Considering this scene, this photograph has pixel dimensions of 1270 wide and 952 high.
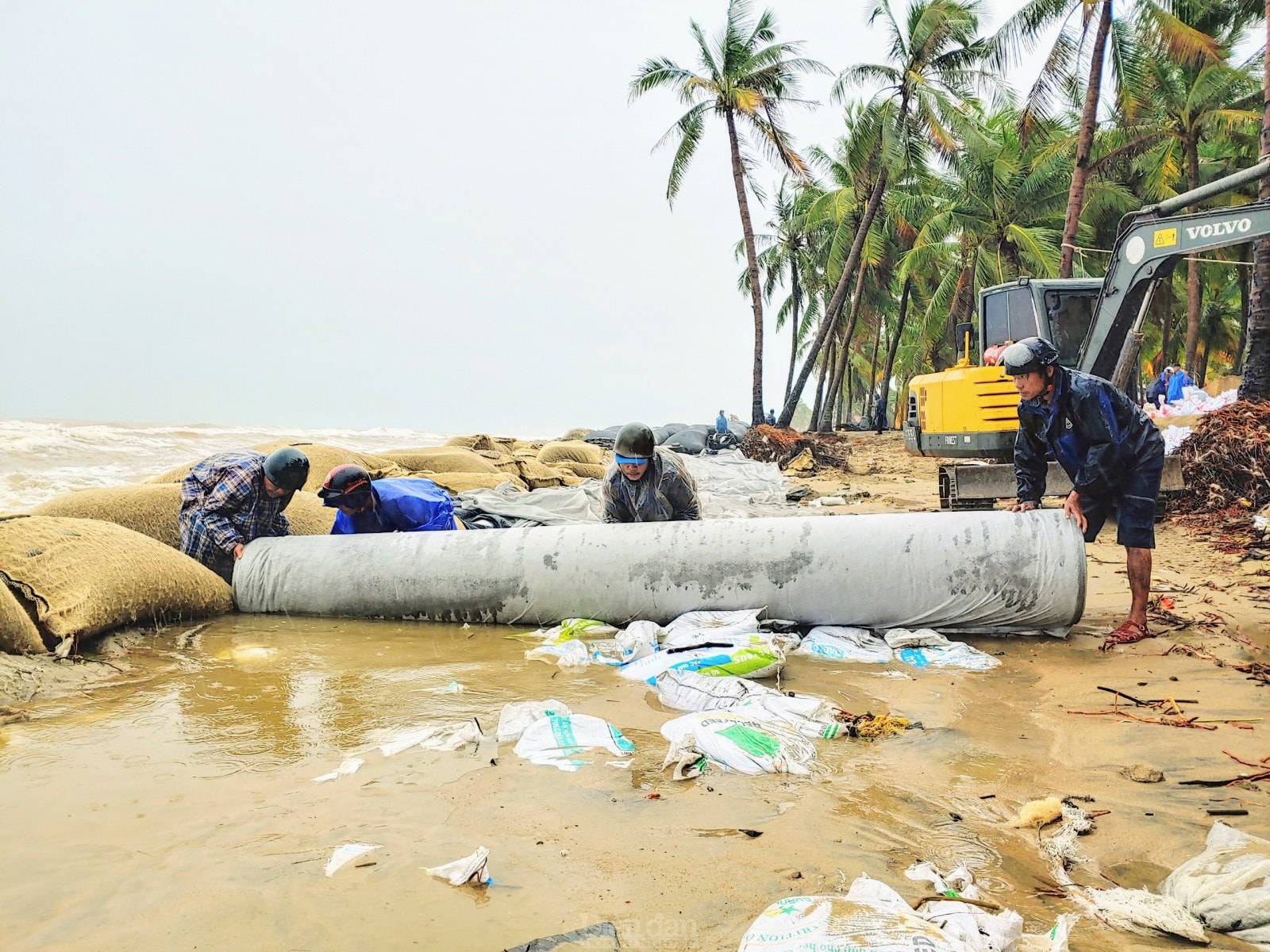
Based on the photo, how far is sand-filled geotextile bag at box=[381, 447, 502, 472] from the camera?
8539 mm

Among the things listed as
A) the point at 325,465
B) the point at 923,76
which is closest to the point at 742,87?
the point at 923,76

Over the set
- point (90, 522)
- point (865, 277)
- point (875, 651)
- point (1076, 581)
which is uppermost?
point (865, 277)

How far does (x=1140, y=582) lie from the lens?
147 inches

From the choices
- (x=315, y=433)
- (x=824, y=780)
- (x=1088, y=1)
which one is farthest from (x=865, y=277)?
(x=824, y=780)

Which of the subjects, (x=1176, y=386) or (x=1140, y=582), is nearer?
(x=1140, y=582)

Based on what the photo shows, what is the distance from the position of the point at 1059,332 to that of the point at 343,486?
6.35 meters

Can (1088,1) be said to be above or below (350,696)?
above

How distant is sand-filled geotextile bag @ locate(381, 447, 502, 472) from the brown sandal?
21.1ft

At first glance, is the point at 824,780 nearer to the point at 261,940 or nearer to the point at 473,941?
the point at 473,941

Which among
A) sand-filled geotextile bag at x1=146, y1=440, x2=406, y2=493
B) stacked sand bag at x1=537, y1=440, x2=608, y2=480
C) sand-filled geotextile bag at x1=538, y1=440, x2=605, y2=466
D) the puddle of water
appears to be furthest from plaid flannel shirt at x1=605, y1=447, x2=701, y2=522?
sand-filled geotextile bag at x1=538, y1=440, x2=605, y2=466

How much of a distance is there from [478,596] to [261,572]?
1.29 meters

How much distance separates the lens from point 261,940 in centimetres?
152

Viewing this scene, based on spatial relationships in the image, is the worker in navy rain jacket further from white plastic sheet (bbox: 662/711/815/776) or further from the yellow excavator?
the yellow excavator

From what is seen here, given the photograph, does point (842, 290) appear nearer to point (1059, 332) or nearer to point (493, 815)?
point (1059, 332)
